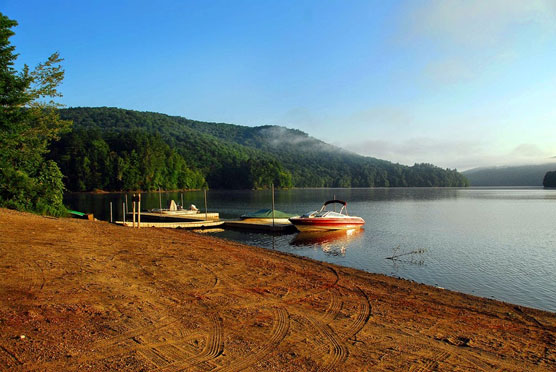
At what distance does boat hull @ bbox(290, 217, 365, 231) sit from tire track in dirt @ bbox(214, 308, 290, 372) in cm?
2419

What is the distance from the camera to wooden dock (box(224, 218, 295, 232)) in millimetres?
33656

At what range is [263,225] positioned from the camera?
34.3m

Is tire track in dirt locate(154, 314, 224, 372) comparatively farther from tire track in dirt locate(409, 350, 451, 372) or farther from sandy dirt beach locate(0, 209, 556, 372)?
tire track in dirt locate(409, 350, 451, 372)

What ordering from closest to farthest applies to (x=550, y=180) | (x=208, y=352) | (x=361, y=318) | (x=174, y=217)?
1. (x=208, y=352)
2. (x=361, y=318)
3. (x=174, y=217)
4. (x=550, y=180)

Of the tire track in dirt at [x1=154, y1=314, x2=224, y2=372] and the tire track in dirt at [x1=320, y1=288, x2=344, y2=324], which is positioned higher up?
the tire track in dirt at [x1=154, y1=314, x2=224, y2=372]

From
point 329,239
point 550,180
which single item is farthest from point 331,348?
point 550,180

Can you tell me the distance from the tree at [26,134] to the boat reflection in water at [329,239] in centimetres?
→ 2050

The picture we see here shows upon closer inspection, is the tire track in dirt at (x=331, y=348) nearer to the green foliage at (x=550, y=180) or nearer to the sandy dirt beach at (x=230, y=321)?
the sandy dirt beach at (x=230, y=321)

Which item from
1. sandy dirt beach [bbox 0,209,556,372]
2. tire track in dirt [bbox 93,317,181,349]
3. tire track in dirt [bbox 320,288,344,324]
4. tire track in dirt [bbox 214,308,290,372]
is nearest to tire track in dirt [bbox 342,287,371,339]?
sandy dirt beach [bbox 0,209,556,372]

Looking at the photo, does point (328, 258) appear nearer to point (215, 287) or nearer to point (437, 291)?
point (437, 291)

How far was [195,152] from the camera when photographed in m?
176

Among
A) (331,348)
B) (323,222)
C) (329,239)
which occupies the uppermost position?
(331,348)

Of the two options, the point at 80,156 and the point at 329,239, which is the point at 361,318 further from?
the point at 80,156

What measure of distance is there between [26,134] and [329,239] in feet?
86.1
